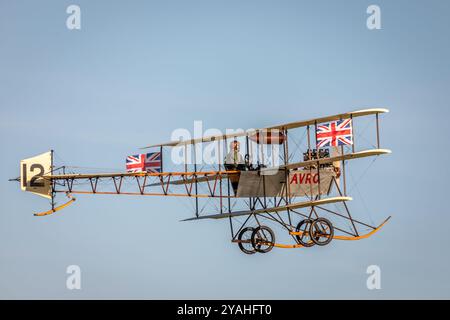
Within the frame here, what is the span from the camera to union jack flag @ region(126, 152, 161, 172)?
52844 millimetres

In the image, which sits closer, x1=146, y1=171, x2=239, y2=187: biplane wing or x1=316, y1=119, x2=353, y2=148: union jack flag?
x1=316, y1=119, x2=353, y2=148: union jack flag

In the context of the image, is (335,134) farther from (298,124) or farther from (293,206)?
(293,206)

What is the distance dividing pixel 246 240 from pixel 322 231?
11.7 feet

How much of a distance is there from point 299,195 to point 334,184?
1866 millimetres

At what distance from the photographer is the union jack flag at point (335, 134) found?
1984 inches

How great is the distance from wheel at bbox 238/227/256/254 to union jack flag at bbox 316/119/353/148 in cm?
520

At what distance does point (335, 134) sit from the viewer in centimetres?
5062

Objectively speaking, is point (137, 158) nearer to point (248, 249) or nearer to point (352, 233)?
point (248, 249)

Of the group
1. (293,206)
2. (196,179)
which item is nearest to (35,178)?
(196,179)

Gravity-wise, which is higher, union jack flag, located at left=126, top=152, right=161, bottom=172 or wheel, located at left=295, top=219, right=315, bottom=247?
union jack flag, located at left=126, top=152, right=161, bottom=172

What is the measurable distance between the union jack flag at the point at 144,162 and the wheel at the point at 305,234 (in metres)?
7.26

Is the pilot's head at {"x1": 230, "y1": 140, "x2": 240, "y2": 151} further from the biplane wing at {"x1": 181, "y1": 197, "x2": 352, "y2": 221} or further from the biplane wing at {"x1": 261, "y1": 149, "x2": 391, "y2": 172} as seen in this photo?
the biplane wing at {"x1": 181, "y1": 197, "x2": 352, "y2": 221}
